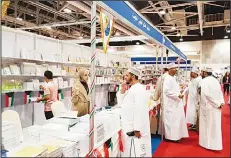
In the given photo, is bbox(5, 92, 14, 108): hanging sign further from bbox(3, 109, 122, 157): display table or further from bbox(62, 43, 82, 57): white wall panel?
bbox(3, 109, 122, 157): display table

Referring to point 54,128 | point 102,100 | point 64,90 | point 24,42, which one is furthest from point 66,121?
point 102,100

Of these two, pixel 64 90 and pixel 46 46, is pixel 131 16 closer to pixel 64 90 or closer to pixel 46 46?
pixel 46 46

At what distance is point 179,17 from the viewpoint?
10656mm

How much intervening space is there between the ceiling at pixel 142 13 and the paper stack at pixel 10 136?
479cm

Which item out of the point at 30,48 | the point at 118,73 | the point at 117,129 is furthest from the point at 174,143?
the point at 118,73

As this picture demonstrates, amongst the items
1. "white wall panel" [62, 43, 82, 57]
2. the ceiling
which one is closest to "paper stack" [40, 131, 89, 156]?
the ceiling

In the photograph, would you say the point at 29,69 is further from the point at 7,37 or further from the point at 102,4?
the point at 102,4

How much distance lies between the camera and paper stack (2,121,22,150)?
1.86m

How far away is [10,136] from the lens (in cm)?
192

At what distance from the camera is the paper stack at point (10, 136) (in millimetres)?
1862

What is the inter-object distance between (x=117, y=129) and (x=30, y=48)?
4784 millimetres

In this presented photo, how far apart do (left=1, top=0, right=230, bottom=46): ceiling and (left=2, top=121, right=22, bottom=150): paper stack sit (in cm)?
479

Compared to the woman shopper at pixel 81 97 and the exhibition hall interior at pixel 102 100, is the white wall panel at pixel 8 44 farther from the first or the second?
the woman shopper at pixel 81 97

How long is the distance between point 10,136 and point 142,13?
822 cm
